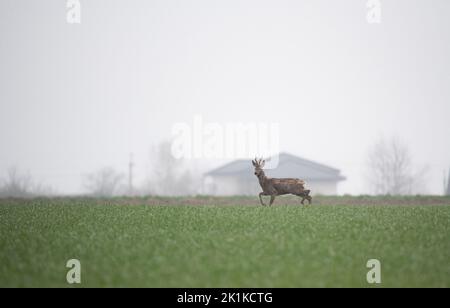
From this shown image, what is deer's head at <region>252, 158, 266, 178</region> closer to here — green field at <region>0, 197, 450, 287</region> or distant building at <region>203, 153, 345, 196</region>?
green field at <region>0, 197, 450, 287</region>

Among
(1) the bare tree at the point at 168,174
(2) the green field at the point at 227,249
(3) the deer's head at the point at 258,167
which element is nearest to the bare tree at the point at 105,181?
(1) the bare tree at the point at 168,174

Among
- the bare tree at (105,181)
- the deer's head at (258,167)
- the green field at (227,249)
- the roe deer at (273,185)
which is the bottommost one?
the green field at (227,249)

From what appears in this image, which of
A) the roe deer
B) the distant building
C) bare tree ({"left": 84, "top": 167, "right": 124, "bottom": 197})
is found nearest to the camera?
the roe deer

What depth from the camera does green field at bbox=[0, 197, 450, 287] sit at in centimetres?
970

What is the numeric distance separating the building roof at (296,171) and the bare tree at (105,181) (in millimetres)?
16332

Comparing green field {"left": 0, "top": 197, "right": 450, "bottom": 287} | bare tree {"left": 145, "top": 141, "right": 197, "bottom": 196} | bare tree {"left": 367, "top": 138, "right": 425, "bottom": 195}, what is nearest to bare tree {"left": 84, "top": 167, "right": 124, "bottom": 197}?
bare tree {"left": 145, "top": 141, "right": 197, "bottom": 196}

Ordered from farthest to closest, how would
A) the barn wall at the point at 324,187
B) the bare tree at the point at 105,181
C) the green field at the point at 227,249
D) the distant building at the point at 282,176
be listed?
the bare tree at the point at 105,181
the distant building at the point at 282,176
the barn wall at the point at 324,187
the green field at the point at 227,249

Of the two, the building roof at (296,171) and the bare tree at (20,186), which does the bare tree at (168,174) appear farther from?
the bare tree at (20,186)

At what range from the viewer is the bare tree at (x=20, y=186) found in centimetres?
7475

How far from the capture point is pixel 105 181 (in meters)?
102

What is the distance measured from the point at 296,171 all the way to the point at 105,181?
34313 millimetres

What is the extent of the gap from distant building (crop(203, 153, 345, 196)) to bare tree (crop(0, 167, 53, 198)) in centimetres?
2885
